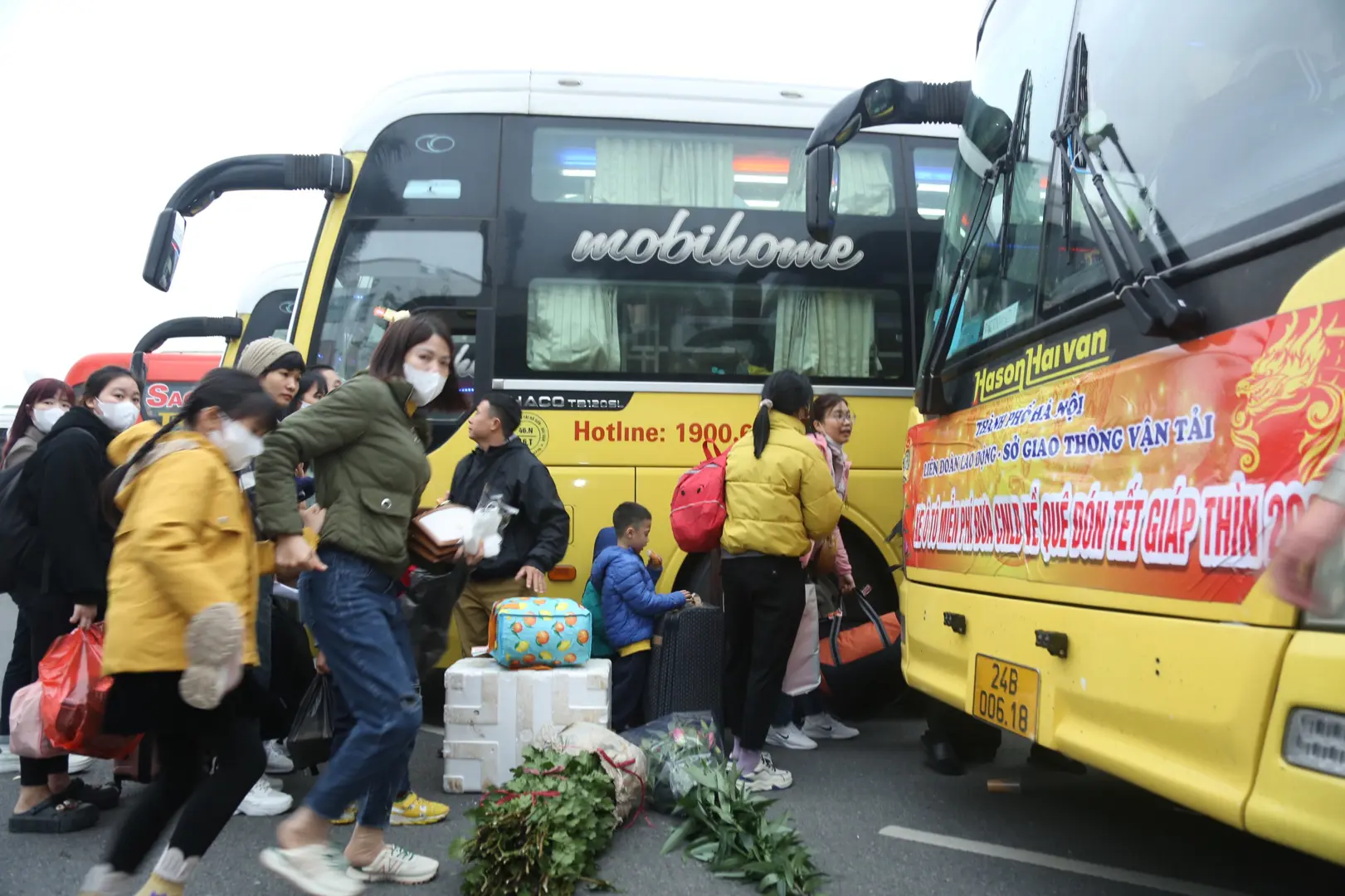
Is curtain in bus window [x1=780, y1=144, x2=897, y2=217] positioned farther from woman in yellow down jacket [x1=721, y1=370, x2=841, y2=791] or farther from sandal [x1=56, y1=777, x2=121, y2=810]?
sandal [x1=56, y1=777, x2=121, y2=810]

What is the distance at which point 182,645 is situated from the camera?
10.5 ft

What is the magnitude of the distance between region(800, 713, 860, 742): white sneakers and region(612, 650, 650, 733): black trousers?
1.08 metres

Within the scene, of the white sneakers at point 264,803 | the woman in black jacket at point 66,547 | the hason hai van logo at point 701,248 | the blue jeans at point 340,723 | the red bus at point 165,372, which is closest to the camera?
the woman in black jacket at point 66,547

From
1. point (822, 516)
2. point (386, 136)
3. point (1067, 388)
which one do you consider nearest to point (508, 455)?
point (822, 516)

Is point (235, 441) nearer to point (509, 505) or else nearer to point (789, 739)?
point (509, 505)

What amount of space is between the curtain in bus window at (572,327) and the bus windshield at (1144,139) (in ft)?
8.10

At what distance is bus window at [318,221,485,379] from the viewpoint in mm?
6879

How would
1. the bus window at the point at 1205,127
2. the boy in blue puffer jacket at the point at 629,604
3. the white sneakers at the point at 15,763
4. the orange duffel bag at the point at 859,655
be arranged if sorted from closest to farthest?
the bus window at the point at 1205,127 < the white sneakers at the point at 15,763 < the boy in blue puffer jacket at the point at 629,604 < the orange duffel bag at the point at 859,655

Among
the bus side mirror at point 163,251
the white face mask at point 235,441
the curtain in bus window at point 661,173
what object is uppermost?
the curtain in bus window at point 661,173

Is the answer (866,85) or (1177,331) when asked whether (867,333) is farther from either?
(1177,331)

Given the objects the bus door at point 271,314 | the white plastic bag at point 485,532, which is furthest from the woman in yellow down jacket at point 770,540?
the bus door at point 271,314

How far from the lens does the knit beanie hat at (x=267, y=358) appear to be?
5.18 meters

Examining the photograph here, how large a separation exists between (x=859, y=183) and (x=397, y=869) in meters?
4.98

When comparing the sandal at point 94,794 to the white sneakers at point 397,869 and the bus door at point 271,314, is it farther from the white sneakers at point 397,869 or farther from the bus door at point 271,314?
the bus door at point 271,314
